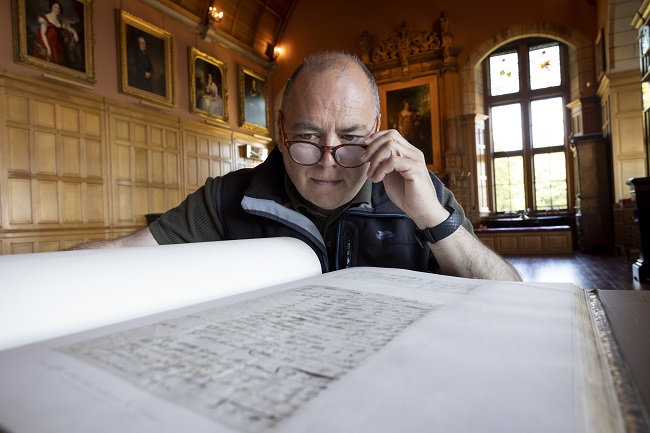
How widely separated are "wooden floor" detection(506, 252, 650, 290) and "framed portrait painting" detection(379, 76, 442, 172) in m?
4.30

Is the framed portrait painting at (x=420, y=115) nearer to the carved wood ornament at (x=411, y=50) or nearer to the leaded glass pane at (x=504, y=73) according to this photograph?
the carved wood ornament at (x=411, y=50)

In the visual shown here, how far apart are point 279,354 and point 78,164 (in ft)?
26.8

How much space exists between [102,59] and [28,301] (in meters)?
8.68

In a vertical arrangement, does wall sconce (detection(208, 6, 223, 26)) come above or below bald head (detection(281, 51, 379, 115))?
above

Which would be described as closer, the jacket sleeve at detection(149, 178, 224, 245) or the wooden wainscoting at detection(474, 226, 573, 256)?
the jacket sleeve at detection(149, 178, 224, 245)

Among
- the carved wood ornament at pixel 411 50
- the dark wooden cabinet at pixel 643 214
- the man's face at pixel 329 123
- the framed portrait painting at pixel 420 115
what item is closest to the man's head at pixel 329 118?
the man's face at pixel 329 123

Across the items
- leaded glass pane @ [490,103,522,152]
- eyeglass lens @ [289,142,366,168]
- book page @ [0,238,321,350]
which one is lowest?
book page @ [0,238,321,350]

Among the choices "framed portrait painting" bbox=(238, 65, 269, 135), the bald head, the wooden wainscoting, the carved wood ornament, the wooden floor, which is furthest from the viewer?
"framed portrait painting" bbox=(238, 65, 269, 135)

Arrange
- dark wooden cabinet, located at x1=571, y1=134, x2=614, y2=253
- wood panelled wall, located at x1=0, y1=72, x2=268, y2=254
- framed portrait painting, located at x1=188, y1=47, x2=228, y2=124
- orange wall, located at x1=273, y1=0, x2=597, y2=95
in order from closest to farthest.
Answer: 1. wood panelled wall, located at x1=0, y1=72, x2=268, y2=254
2. dark wooden cabinet, located at x1=571, y1=134, x2=614, y2=253
3. framed portrait painting, located at x1=188, y1=47, x2=228, y2=124
4. orange wall, located at x1=273, y1=0, x2=597, y2=95

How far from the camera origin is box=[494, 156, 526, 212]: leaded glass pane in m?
12.4

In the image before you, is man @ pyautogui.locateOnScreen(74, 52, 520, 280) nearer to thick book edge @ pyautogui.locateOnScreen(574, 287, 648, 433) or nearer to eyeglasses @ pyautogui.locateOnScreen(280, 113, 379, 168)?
eyeglasses @ pyautogui.locateOnScreen(280, 113, 379, 168)

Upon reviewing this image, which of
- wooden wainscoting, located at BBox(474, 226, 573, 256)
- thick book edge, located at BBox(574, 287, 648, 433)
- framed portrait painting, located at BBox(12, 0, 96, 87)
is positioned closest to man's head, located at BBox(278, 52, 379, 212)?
thick book edge, located at BBox(574, 287, 648, 433)

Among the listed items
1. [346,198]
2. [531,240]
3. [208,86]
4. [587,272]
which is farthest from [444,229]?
[208,86]

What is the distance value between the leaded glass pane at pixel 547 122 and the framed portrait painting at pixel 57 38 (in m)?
11.2
